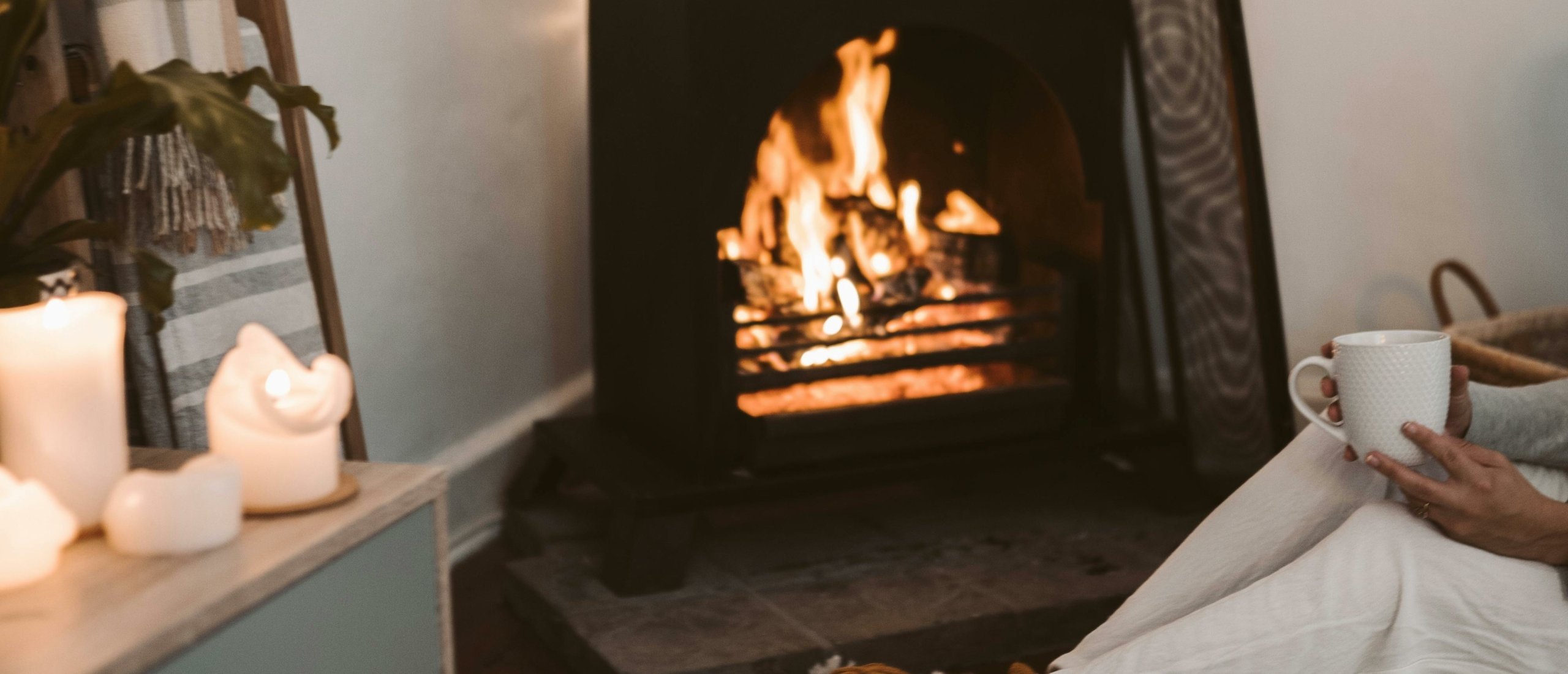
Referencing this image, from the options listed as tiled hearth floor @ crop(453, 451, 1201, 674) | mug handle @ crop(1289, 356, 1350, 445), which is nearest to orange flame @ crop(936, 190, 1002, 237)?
tiled hearth floor @ crop(453, 451, 1201, 674)

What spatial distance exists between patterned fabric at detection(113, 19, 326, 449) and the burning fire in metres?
0.71

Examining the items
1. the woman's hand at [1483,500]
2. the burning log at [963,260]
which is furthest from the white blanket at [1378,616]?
the burning log at [963,260]

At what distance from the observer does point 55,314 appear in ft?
2.93

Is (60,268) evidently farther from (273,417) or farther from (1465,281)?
(1465,281)

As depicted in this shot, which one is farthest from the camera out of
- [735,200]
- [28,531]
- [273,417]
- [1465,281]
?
[1465,281]

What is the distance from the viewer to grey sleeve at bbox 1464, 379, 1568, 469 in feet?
3.73

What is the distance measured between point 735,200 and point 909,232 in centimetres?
39

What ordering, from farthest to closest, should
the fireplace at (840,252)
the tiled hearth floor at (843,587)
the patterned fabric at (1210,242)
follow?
the patterned fabric at (1210,242) → the fireplace at (840,252) → the tiled hearth floor at (843,587)

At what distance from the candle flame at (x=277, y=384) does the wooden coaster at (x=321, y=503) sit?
3.1 inches

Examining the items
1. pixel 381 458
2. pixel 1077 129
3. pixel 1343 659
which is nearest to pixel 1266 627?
pixel 1343 659

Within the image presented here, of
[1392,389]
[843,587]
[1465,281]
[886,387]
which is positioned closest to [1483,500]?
[1392,389]

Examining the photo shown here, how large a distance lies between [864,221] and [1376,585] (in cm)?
109

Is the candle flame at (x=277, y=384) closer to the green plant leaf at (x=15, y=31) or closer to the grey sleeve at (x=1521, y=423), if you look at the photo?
the green plant leaf at (x=15, y=31)

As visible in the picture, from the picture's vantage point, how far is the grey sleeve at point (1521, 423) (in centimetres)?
114
